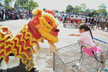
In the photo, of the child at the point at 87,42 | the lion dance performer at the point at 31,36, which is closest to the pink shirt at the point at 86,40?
the child at the point at 87,42

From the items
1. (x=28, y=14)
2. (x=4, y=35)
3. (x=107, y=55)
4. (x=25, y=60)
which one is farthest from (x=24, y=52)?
(x=28, y=14)

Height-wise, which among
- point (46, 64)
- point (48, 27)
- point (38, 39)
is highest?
point (48, 27)

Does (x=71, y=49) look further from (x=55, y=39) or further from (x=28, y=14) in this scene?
(x=28, y=14)

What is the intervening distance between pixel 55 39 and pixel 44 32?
289mm

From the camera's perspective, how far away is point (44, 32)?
2.82m

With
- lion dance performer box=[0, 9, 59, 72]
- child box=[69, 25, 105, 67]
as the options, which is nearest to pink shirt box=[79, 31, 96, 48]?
child box=[69, 25, 105, 67]

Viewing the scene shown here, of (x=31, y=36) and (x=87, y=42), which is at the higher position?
(x=31, y=36)

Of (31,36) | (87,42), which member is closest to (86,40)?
(87,42)

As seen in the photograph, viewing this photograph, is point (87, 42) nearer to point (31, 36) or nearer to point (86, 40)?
point (86, 40)

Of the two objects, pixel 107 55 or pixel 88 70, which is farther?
pixel 107 55

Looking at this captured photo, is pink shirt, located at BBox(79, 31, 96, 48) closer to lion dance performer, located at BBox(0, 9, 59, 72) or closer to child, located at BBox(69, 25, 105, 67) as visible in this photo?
child, located at BBox(69, 25, 105, 67)

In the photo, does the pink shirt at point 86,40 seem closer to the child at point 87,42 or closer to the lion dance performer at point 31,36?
the child at point 87,42

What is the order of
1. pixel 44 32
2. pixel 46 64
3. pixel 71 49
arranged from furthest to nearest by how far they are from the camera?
1. pixel 46 64
2. pixel 71 49
3. pixel 44 32

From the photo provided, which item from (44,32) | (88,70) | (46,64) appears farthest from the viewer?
(46,64)
